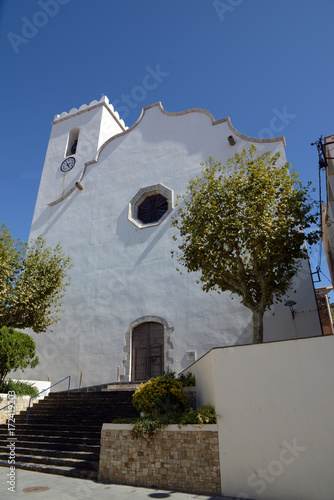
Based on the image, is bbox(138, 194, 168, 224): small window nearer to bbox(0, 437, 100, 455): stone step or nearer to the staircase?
the staircase

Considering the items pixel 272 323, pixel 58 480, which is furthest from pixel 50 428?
pixel 272 323

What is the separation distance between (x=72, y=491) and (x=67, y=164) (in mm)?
18360

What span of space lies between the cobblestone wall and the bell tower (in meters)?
14.3

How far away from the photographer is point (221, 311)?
527 inches

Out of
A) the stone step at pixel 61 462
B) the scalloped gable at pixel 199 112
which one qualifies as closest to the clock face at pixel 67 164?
the scalloped gable at pixel 199 112

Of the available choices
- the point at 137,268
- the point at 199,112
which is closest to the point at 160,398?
the point at 137,268

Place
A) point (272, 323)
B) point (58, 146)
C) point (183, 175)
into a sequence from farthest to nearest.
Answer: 1. point (58, 146)
2. point (183, 175)
3. point (272, 323)

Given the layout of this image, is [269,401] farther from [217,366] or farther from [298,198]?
[298,198]

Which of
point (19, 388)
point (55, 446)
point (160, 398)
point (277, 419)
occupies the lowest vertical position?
point (55, 446)

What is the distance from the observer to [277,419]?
636cm

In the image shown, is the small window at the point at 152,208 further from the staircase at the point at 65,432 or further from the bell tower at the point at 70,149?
the staircase at the point at 65,432

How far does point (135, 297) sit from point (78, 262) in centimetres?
402

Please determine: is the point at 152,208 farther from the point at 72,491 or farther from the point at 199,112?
the point at 72,491

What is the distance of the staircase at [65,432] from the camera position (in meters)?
8.23
